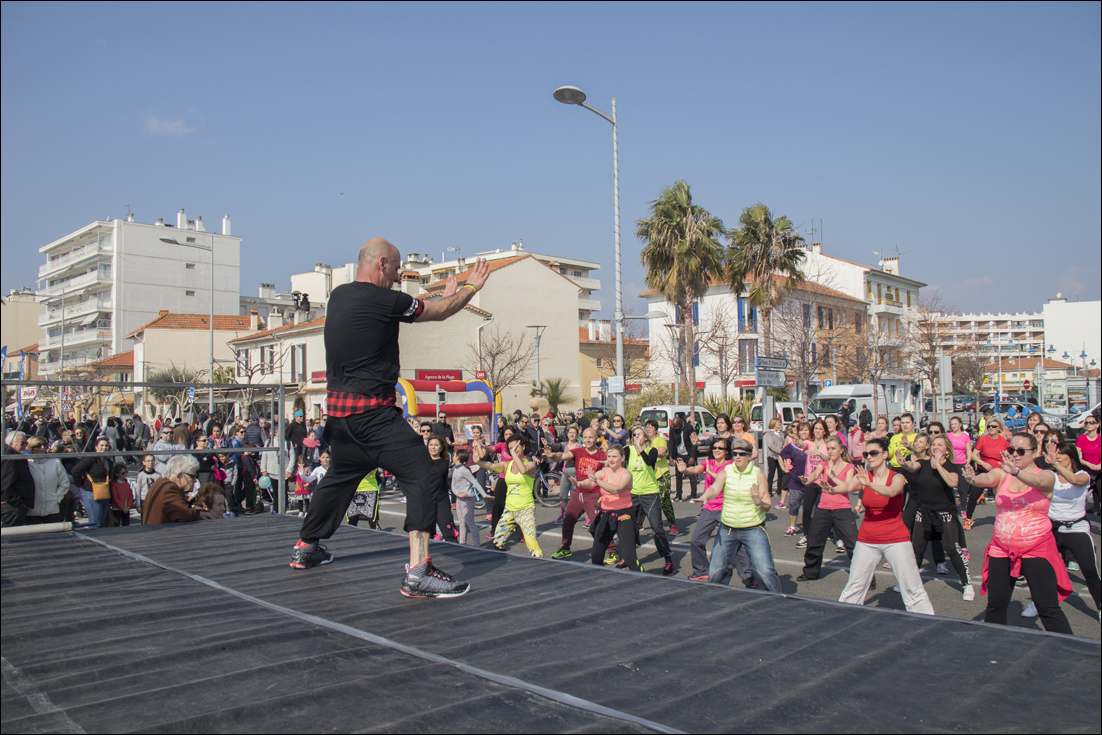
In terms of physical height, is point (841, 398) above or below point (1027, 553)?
above

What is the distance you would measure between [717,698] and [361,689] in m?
1.25

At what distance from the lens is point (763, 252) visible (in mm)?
32781

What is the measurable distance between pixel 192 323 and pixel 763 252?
140 feet

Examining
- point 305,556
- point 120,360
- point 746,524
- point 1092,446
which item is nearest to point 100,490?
point 305,556

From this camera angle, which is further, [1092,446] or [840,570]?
[1092,446]

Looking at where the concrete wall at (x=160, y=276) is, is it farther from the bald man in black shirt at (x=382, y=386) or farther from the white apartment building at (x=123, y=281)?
the bald man in black shirt at (x=382, y=386)

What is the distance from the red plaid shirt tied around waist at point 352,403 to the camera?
14.3 feet

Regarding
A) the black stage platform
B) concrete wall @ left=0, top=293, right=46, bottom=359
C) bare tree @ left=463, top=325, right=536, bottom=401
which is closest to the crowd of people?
the black stage platform

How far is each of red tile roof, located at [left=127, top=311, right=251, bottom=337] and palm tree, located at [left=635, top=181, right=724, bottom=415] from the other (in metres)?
37.0

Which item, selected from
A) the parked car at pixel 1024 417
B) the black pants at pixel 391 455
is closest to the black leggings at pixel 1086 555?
the black pants at pixel 391 455

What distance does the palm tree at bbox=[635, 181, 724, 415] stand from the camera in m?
31.0

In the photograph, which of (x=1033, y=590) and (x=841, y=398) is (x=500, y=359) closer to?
(x=841, y=398)

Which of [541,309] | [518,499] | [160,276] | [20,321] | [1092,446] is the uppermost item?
[160,276]

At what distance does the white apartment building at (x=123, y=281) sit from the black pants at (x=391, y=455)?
70.3 meters
